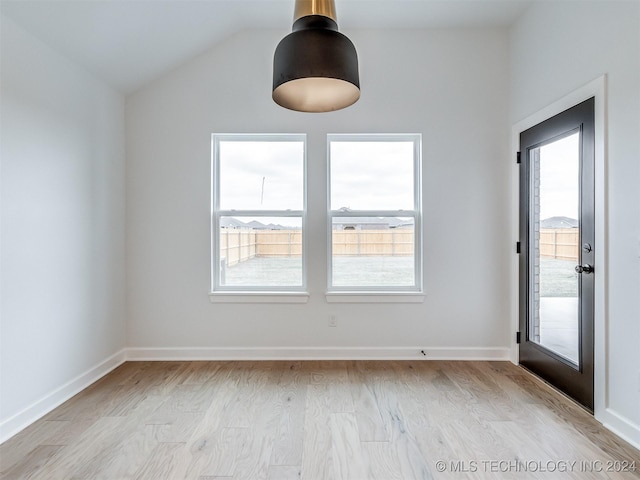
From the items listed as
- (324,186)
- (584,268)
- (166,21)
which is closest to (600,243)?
(584,268)

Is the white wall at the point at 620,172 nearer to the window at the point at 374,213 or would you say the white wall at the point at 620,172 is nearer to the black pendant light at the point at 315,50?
the window at the point at 374,213

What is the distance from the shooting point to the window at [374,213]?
3.38 m

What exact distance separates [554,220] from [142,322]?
3764 millimetres

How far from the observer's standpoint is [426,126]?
3.29 metres

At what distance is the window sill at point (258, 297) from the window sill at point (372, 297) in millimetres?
282

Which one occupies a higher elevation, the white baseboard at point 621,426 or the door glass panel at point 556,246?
the door glass panel at point 556,246

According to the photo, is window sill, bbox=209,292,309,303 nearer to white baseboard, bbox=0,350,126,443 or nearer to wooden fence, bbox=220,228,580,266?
wooden fence, bbox=220,228,580,266

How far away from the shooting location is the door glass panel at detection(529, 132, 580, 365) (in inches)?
97.0

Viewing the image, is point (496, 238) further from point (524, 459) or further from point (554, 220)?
point (524, 459)

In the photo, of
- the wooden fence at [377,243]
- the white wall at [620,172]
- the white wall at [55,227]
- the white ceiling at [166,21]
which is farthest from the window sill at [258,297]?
the white wall at [620,172]

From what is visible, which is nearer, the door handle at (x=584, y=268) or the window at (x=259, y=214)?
the door handle at (x=584, y=268)

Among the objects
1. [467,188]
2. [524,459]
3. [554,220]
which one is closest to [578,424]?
[524,459]

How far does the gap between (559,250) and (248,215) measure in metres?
2.69

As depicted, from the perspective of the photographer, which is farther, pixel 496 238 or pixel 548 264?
pixel 496 238
